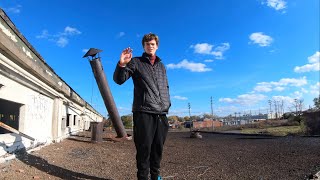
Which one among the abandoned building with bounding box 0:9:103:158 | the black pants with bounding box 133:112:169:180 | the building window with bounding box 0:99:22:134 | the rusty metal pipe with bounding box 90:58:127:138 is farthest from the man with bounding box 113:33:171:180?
the rusty metal pipe with bounding box 90:58:127:138

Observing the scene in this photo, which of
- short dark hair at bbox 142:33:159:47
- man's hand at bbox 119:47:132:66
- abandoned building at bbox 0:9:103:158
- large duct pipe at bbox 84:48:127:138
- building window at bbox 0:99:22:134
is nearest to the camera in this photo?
man's hand at bbox 119:47:132:66

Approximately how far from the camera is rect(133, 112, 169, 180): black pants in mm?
3900

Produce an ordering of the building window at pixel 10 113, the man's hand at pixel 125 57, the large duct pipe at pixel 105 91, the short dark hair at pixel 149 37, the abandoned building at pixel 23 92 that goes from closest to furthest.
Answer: the man's hand at pixel 125 57
the short dark hair at pixel 149 37
the abandoned building at pixel 23 92
the building window at pixel 10 113
the large duct pipe at pixel 105 91

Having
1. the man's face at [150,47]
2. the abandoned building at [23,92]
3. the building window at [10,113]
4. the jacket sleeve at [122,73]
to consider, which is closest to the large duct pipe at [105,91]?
the abandoned building at [23,92]

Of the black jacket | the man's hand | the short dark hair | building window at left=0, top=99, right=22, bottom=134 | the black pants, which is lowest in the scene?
the black pants

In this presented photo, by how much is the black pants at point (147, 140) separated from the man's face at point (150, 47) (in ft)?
2.82

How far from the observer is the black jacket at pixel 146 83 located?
393cm

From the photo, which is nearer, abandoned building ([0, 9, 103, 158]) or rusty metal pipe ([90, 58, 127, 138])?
abandoned building ([0, 9, 103, 158])

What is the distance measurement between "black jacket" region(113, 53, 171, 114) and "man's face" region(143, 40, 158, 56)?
68 millimetres

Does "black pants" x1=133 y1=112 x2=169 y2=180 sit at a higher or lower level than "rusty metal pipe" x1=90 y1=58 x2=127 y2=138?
lower

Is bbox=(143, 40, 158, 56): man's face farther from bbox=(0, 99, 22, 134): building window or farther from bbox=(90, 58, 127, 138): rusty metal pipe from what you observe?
bbox=(90, 58, 127, 138): rusty metal pipe

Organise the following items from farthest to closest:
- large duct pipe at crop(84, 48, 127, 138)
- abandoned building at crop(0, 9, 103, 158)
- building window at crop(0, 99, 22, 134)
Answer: large duct pipe at crop(84, 48, 127, 138)
building window at crop(0, 99, 22, 134)
abandoned building at crop(0, 9, 103, 158)

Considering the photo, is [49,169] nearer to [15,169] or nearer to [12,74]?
[15,169]

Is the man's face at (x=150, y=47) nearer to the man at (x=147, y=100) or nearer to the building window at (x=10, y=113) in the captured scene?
the man at (x=147, y=100)
